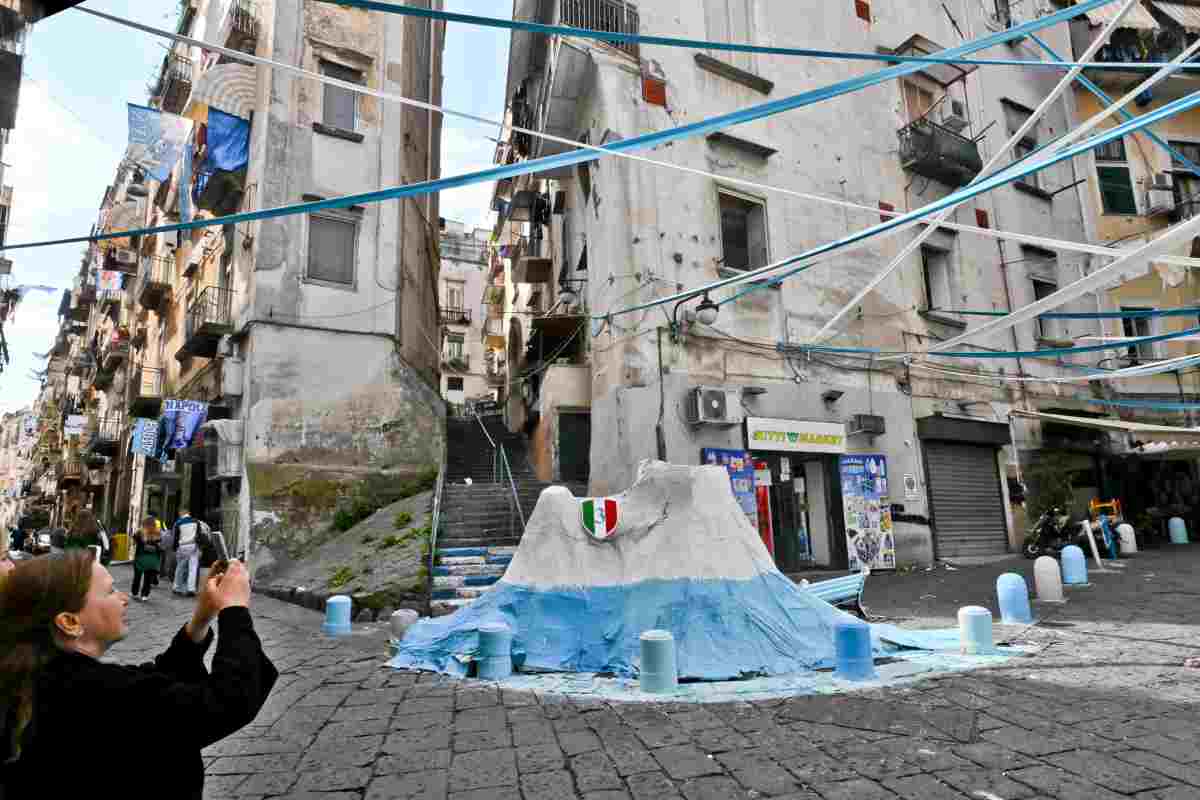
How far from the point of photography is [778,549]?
13227 mm

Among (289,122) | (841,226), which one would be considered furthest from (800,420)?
(289,122)

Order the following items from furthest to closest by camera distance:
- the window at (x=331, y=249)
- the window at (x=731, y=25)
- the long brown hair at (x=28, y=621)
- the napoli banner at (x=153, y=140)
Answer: the window at (x=331, y=249)
the window at (x=731, y=25)
the napoli banner at (x=153, y=140)
the long brown hair at (x=28, y=621)

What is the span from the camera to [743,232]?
48.9 feet

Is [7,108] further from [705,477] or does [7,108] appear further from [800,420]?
[800,420]

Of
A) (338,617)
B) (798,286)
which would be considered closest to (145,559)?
(338,617)

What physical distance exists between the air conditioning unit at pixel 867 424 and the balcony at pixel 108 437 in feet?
95.9

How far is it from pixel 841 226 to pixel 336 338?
38.1 ft

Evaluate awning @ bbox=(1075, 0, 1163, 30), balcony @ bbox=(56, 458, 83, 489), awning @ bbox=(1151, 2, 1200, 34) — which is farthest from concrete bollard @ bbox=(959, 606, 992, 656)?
balcony @ bbox=(56, 458, 83, 489)

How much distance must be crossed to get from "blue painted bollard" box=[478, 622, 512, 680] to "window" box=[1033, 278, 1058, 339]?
17590mm

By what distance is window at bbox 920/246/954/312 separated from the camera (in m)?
16.8

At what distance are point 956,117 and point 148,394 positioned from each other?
26298 millimetres

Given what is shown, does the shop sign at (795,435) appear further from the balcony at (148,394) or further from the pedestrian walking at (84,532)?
the balcony at (148,394)

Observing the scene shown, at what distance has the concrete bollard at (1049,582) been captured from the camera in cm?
890

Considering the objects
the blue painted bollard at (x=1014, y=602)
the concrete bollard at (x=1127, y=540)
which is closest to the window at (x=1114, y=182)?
the concrete bollard at (x=1127, y=540)
